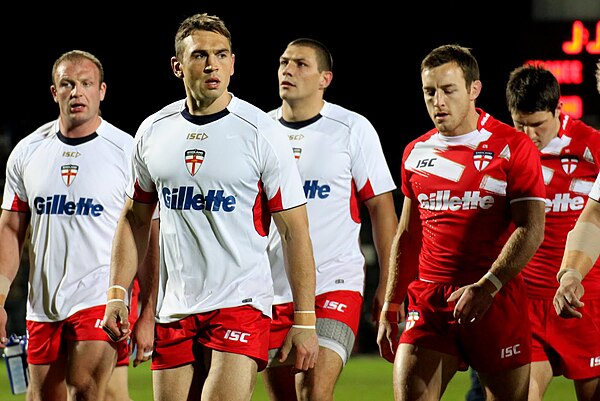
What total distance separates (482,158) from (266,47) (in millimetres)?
21389

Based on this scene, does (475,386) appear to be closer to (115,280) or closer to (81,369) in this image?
(81,369)

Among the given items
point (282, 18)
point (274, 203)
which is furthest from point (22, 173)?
point (282, 18)

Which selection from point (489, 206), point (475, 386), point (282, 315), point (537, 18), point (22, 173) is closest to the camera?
point (489, 206)

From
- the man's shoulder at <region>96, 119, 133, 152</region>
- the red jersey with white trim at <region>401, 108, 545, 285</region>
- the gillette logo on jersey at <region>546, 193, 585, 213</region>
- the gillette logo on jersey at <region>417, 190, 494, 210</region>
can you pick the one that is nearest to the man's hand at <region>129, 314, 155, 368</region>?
the man's shoulder at <region>96, 119, 133, 152</region>

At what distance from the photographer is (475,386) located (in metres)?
8.52

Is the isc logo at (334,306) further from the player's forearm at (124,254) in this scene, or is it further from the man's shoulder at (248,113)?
the man's shoulder at (248,113)

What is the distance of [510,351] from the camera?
19.5 ft

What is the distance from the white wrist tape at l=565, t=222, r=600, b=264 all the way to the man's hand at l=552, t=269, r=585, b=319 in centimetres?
20

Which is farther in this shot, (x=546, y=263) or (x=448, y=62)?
(x=546, y=263)

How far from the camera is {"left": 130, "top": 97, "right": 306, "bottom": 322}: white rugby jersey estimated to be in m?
5.41

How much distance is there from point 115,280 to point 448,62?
6.58ft

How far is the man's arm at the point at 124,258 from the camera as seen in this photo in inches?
223

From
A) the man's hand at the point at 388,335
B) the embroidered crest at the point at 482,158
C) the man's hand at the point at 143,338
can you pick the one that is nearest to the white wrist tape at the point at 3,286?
the man's hand at the point at 143,338

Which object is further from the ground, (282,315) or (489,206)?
(489,206)
